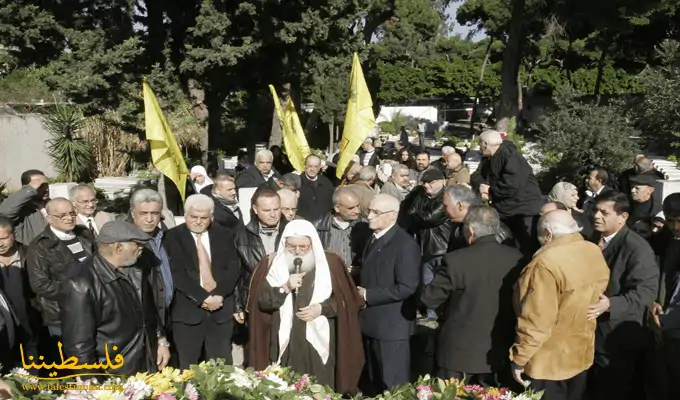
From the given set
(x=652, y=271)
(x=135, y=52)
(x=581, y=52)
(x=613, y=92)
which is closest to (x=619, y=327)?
(x=652, y=271)

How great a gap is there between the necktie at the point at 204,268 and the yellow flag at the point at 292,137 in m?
4.18

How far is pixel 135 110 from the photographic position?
1286 centimetres

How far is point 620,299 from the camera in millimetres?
4301

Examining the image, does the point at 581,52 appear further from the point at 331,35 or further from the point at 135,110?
the point at 135,110

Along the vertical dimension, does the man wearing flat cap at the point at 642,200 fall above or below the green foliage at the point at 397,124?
below

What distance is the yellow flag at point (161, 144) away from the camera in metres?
6.71

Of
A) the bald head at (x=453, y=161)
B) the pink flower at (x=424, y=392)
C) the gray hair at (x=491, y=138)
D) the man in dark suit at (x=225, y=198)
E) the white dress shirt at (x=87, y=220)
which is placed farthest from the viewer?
the bald head at (x=453, y=161)

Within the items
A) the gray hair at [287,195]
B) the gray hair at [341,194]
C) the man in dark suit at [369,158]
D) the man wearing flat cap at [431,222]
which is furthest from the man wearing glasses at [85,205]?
the man in dark suit at [369,158]

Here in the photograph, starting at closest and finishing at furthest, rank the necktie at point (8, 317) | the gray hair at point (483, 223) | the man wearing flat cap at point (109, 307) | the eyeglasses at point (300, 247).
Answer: the man wearing flat cap at point (109, 307)
the necktie at point (8, 317)
the eyeglasses at point (300, 247)
the gray hair at point (483, 223)

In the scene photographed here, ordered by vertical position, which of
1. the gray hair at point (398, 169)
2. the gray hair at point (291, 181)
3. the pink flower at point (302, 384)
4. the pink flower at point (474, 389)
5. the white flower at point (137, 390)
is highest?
the gray hair at point (398, 169)

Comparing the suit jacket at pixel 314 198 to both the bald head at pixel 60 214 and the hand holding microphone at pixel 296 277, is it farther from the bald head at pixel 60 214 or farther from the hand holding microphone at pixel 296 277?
the hand holding microphone at pixel 296 277

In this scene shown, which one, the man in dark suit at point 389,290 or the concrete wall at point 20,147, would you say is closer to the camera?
the man in dark suit at point 389,290

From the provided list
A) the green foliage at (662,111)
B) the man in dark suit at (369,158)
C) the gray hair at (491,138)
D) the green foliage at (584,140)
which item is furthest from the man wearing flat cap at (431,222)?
the green foliage at (662,111)

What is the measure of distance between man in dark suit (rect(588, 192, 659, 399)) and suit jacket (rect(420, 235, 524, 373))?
2.03ft
